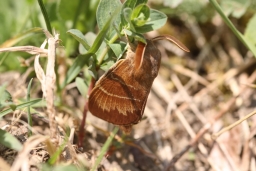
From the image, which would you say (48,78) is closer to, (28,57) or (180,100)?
(28,57)

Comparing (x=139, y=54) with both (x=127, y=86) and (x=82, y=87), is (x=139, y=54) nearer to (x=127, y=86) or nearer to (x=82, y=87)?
(x=127, y=86)

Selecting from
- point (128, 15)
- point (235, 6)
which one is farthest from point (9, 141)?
point (235, 6)

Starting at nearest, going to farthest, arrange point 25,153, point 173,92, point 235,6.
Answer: point 25,153
point 235,6
point 173,92


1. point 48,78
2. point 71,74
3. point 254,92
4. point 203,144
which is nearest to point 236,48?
point 254,92

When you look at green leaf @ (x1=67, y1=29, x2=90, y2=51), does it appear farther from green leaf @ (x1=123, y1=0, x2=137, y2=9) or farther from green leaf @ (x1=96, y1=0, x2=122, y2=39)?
green leaf @ (x1=123, y1=0, x2=137, y2=9)

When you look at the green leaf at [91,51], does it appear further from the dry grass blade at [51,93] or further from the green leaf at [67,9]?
the green leaf at [67,9]

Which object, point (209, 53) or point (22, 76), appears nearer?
point (22, 76)
